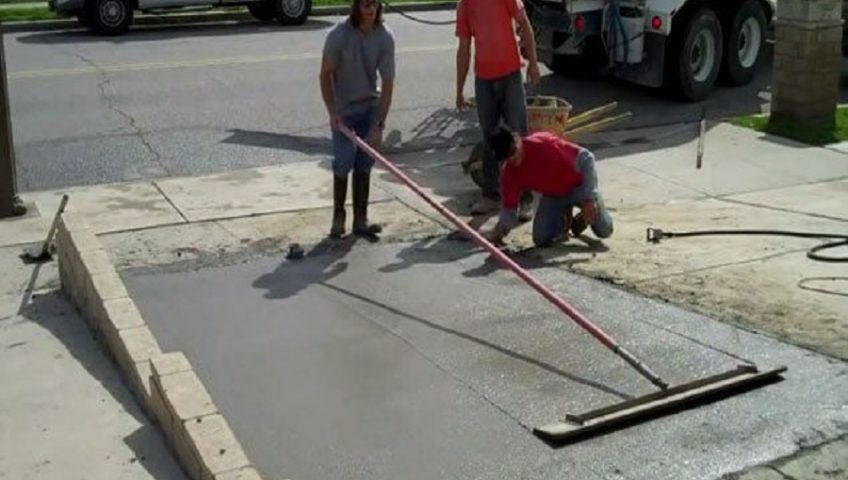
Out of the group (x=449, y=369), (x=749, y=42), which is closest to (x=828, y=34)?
(x=749, y=42)

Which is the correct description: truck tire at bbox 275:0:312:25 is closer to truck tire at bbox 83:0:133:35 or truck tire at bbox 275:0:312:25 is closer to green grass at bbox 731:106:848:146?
truck tire at bbox 83:0:133:35

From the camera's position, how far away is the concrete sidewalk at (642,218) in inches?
308

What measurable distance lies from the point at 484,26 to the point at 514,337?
11.6 ft

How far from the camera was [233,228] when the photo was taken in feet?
31.7

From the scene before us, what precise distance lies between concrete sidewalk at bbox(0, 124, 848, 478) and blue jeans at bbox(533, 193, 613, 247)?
0.33 feet

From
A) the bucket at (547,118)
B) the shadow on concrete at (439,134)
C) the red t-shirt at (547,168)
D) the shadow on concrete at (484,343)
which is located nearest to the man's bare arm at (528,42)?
the bucket at (547,118)

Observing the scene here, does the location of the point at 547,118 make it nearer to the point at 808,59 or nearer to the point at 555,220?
the point at 555,220

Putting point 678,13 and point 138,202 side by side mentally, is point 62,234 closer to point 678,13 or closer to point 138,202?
point 138,202

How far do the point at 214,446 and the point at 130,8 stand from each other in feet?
51.1

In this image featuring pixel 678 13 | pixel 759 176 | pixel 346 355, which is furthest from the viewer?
pixel 678 13

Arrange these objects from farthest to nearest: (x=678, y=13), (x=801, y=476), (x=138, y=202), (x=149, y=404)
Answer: (x=678, y=13)
(x=138, y=202)
(x=149, y=404)
(x=801, y=476)

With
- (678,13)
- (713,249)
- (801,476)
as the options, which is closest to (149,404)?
(801,476)

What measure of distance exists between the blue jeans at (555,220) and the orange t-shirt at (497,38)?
143 centimetres

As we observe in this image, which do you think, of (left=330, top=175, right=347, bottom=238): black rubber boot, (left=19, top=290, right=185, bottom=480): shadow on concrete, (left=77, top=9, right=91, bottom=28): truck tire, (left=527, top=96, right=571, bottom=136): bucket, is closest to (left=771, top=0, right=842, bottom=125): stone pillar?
(left=527, top=96, right=571, bottom=136): bucket
